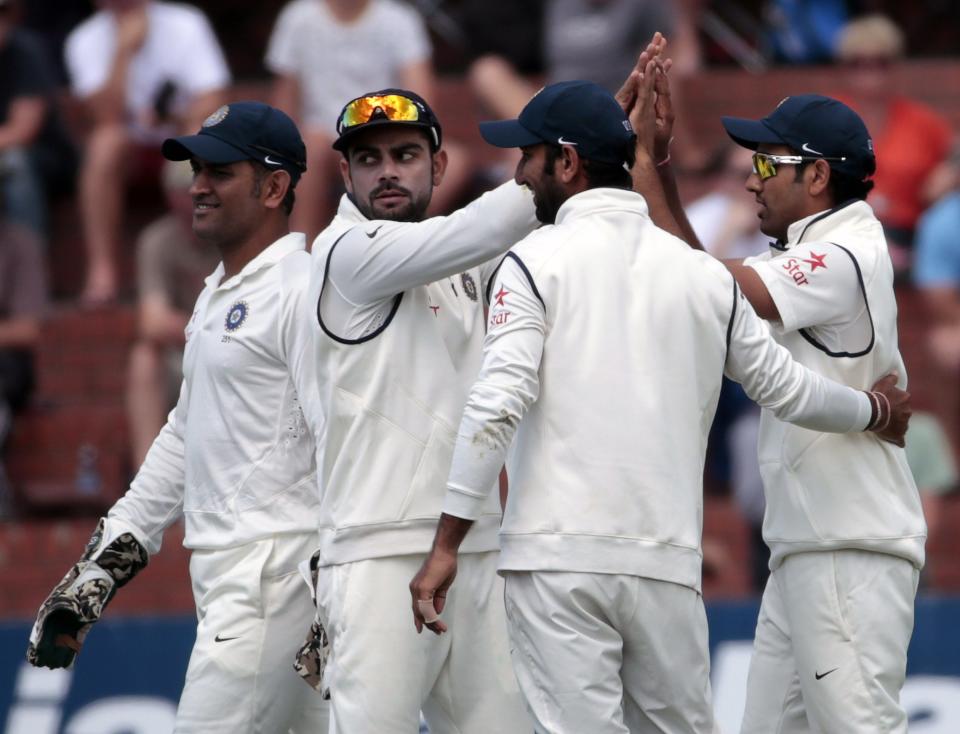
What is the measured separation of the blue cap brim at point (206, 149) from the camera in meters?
5.56

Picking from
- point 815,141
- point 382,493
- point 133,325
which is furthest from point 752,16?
point 382,493

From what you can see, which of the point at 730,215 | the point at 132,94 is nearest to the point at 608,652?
the point at 730,215

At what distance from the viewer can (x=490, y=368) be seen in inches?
183

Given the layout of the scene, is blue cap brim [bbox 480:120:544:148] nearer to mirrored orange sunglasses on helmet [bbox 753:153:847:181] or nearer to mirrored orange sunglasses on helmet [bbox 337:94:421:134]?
mirrored orange sunglasses on helmet [bbox 337:94:421:134]

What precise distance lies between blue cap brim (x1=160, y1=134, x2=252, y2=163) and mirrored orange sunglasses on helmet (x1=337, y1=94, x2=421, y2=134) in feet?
1.48

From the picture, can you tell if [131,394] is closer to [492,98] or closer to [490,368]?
[492,98]

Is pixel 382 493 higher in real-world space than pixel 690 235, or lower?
lower

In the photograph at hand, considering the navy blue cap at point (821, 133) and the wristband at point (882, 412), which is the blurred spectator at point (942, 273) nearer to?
the navy blue cap at point (821, 133)

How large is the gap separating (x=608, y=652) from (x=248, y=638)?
3.89ft

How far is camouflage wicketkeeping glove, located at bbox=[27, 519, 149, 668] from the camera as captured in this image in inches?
223

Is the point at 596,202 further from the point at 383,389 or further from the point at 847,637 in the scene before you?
the point at 847,637

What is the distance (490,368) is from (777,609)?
1.32 meters

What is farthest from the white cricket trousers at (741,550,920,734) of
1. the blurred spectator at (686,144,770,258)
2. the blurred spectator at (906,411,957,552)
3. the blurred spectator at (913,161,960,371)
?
the blurred spectator at (913,161,960,371)

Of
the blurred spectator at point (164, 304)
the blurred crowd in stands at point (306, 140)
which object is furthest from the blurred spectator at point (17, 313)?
the blurred spectator at point (164, 304)
